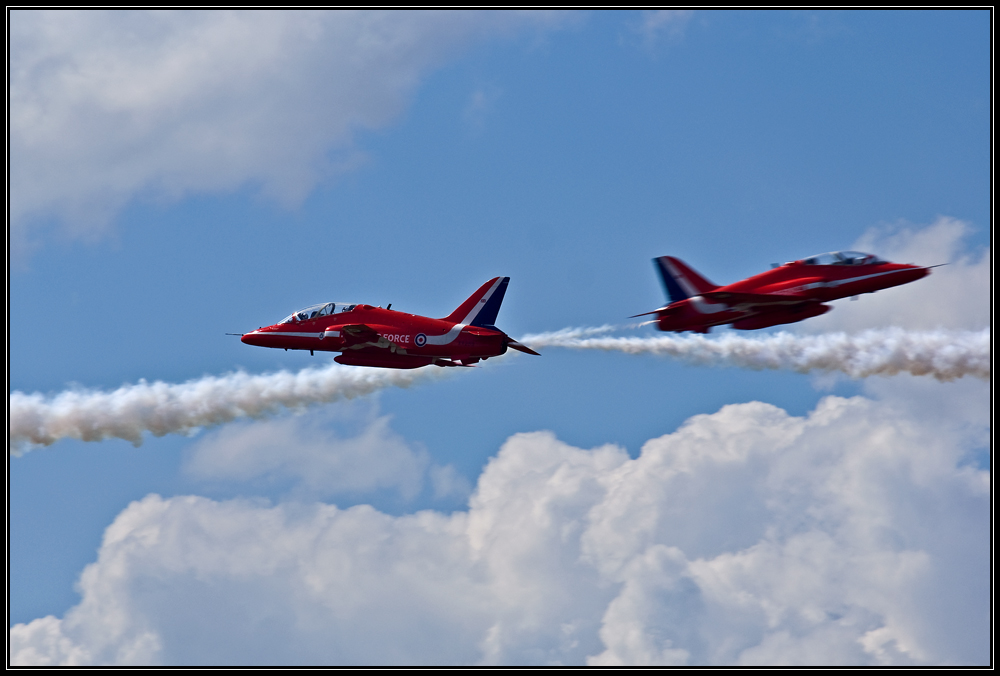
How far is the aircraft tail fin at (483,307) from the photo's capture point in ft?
224

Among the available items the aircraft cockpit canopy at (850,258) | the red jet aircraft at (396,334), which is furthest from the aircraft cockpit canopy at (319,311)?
the aircraft cockpit canopy at (850,258)

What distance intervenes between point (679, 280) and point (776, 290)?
13.2ft

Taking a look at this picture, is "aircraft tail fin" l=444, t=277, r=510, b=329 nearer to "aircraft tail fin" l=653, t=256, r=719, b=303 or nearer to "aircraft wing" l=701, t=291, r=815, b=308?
"aircraft tail fin" l=653, t=256, r=719, b=303

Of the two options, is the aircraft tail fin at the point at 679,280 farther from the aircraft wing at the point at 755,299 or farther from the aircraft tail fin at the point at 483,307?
the aircraft tail fin at the point at 483,307

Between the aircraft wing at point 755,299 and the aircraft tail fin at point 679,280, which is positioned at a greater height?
the aircraft tail fin at point 679,280

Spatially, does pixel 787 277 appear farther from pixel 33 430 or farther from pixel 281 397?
pixel 33 430

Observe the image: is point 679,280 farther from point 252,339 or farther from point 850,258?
point 252,339

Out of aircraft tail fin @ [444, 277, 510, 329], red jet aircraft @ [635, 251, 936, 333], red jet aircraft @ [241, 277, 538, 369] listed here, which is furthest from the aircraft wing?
aircraft tail fin @ [444, 277, 510, 329]

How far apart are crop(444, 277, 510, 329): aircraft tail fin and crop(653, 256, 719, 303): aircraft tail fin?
7.68 m

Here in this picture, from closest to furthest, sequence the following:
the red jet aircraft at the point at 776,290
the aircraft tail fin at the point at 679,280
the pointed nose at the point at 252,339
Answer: the red jet aircraft at the point at 776,290, the aircraft tail fin at the point at 679,280, the pointed nose at the point at 252,339

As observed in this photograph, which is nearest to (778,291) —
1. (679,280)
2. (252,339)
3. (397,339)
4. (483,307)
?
(679,280)

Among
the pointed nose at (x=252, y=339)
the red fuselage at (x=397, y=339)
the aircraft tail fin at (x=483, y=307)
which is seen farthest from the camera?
the pointed nose at (x=252, y=339)

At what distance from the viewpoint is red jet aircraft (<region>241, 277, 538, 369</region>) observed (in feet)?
217

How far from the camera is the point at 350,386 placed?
240 ft
